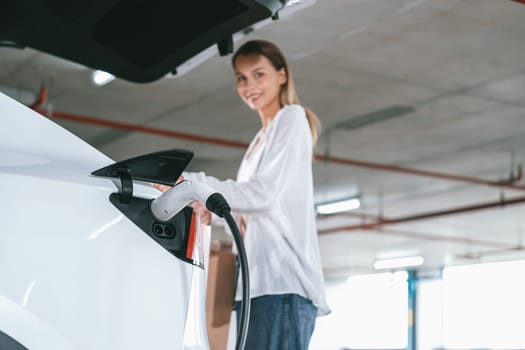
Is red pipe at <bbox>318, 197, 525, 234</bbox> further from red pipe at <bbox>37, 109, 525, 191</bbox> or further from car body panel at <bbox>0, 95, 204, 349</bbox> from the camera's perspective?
car body panel at <bbox>0, 95, 204, 349</bbox>

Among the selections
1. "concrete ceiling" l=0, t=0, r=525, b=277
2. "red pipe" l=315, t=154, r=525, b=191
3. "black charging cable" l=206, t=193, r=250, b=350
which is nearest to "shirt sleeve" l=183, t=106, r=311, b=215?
"black charging cable" l=206, t=193, r=250, b=350

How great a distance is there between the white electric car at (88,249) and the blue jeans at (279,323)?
0.83 meters

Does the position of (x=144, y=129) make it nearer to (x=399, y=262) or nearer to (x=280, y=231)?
(x=280, y=231)

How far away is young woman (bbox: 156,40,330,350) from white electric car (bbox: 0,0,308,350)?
78cm

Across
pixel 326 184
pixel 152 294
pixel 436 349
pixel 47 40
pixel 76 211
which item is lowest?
pixel 152 294

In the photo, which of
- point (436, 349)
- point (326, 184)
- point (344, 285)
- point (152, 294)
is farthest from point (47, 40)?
point (344, 285)

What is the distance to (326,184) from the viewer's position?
13836 millimetres

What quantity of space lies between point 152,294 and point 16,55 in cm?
777

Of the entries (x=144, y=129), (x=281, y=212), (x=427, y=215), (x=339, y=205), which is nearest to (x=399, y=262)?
(x=427, y=215)

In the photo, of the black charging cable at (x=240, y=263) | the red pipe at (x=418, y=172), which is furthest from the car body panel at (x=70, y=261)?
the red pipe at (x=418, y=172)

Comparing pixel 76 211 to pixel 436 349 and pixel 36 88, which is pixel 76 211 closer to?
pixel 36 88

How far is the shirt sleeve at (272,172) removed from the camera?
2322mm

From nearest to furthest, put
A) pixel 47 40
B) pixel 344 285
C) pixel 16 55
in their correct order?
pixel 47 40 → pixel 16 55 → pixel 344 285

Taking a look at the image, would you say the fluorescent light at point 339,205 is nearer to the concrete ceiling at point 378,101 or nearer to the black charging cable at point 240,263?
the concrete ceiling at point 378,101
